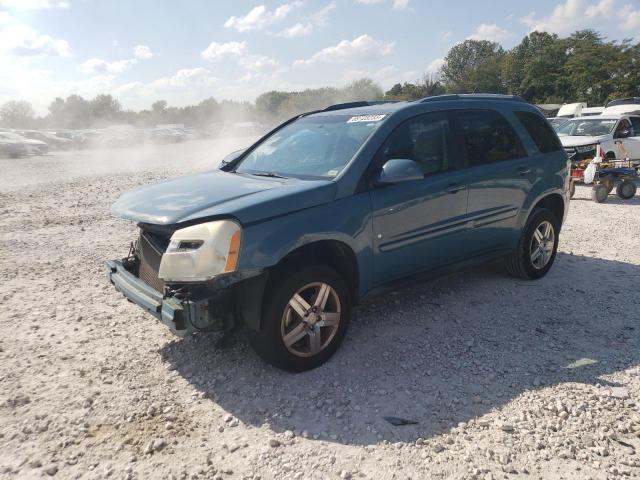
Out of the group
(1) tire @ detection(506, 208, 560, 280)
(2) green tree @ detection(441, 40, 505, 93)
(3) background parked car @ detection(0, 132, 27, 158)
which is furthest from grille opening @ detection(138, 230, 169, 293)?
(2) green tree @ detection(441, 40, 505, 93)

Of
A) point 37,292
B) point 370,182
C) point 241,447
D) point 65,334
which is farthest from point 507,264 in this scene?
point 37,292

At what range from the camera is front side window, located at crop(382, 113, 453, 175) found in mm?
3982

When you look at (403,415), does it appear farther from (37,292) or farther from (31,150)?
(31,150)

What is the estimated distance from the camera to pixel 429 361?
372 cm

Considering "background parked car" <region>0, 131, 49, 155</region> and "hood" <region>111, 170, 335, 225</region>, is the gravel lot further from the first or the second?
"background parked car" <region>0, 131, 49, 155</region>

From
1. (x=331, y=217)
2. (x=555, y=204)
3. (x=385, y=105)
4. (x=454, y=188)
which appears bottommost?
(x=555, y=204)

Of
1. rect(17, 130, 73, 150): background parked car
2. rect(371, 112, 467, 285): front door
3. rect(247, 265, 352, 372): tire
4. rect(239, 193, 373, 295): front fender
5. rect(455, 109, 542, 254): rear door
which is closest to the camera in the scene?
rect(239, 193, 373, 295): front fender

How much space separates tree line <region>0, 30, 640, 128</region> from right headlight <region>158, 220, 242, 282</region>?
21543 millimetres

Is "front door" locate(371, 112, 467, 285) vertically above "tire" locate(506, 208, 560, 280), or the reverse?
"front door" locate(371, 112, 467, 285)

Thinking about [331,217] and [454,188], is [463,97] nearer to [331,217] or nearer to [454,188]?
[454,188]

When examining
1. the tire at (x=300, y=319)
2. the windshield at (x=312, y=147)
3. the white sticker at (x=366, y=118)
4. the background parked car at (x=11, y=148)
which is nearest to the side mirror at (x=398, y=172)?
the windshield at (x=312, y=147)

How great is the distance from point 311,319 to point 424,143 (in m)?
1.84

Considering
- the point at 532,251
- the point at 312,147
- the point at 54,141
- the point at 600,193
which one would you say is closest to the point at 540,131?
the point at 532,251

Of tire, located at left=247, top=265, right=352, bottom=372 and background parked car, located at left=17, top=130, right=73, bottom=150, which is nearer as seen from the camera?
tire, located at left=247, top=265, right=352, bottom=372
